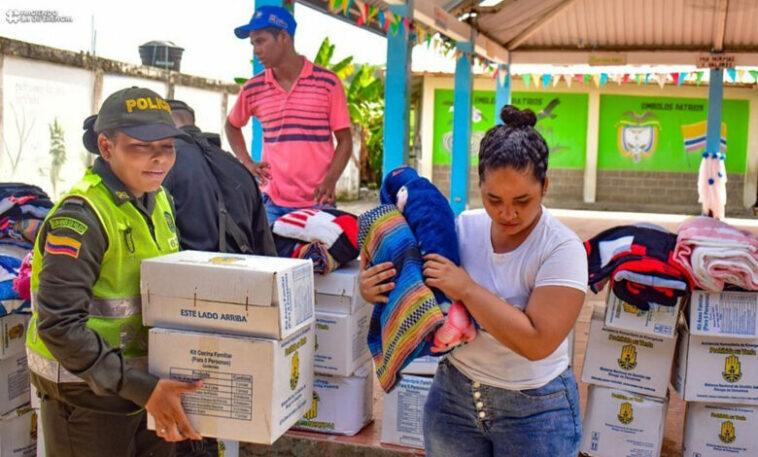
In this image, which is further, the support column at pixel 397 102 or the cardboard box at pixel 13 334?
the support column at pixel 397 102

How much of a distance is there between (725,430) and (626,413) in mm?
407

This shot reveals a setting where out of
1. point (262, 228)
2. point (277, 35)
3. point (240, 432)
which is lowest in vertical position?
point (240, 432)

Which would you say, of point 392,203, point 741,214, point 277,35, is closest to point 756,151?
point 741,214

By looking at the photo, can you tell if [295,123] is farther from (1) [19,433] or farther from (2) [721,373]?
(2) [721,373]

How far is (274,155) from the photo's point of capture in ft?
14.1

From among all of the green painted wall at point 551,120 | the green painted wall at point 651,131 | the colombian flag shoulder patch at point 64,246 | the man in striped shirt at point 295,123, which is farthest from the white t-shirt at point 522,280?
the green painted wall at point 651,131

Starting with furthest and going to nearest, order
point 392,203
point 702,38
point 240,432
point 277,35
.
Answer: point 702,38 → point 277,35 → point 392,203 → point 240,432

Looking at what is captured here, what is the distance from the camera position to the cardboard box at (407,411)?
357 centimetres

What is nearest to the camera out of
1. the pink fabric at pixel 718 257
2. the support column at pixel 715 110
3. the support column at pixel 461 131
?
the pink fabric at pixel 718 257

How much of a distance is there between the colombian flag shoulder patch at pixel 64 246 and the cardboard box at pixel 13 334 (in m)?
1.43

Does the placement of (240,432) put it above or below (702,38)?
below

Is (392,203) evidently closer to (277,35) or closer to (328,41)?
(277,35)

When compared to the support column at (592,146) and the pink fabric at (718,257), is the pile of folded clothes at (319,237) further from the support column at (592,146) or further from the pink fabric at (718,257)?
the support column at (592,146)

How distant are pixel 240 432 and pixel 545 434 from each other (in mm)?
822
